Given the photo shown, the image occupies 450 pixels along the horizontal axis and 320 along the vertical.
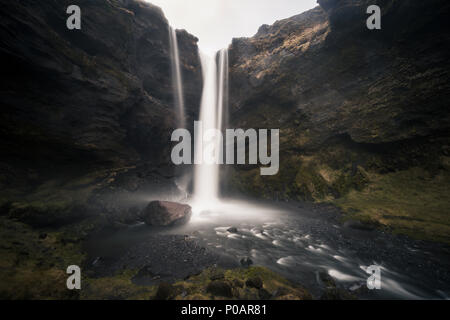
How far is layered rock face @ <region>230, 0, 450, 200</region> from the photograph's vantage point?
15.2 m

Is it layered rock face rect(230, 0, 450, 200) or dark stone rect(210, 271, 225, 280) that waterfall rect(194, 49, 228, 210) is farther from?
dark stone rect(210, 271, 225, 280)

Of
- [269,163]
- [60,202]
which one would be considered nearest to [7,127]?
[60,202]

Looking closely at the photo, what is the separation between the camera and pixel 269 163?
25375 millimetres

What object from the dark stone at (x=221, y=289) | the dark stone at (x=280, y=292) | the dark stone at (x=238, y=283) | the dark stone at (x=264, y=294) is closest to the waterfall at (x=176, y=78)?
the dark stone at (x=238, y=283)

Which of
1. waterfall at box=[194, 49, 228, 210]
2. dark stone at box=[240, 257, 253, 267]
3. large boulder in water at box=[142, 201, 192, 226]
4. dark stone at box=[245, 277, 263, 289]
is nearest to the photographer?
dark stone at box=[245, 277, 263, 289]

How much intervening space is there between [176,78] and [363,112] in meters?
28.0

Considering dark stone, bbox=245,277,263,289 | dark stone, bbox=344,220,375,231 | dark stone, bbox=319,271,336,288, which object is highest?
dark stone, bbox=245,277,263,289

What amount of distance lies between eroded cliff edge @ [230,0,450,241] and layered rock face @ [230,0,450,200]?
0.08 m

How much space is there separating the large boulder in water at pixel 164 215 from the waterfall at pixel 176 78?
17.3m

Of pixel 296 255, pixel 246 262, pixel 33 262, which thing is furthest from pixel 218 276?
pixel 33 262

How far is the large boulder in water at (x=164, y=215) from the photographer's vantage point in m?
14.6

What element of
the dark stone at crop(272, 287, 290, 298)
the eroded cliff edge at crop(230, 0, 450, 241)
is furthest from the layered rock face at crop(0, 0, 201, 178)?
the dark stone at crop(272, 287, 290, 298)

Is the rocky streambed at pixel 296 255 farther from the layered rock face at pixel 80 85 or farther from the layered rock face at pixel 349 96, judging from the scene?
the layered rock face at pixel 80 85
